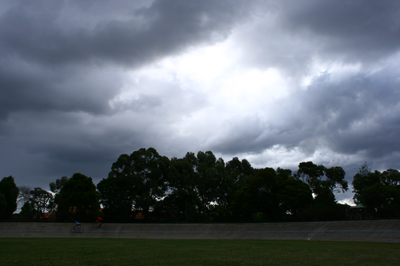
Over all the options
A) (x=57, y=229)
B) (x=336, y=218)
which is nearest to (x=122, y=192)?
(x=57, y=229)

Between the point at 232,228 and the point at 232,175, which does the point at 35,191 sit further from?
the point at 232,228

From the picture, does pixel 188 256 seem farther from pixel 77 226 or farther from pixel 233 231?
pixel 77 226

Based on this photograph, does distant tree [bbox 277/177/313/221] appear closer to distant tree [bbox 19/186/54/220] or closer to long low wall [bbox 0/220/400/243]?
long low wall [bbox 0/220/400/243]

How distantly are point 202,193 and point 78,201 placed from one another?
24445mm

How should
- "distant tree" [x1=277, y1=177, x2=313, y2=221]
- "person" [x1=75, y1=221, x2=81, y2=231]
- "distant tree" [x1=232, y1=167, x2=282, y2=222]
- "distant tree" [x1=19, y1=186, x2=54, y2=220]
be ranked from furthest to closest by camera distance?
"distant tree" [x1=19, y1=186, x2=54, y2=220] < "distant tree" [x1=232, y1=167, x2=282, y2=222] < "distant tree" [x1=277, y1=177, x2=313, y2=221] < "person" [x1=75, y1=221, x2=81, y2=231]

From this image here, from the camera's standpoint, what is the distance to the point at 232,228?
36.9 m

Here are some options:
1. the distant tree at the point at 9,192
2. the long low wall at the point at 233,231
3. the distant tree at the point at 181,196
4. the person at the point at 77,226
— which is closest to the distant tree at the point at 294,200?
the long low wall at the point at 233,231

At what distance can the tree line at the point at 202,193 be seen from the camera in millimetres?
44844

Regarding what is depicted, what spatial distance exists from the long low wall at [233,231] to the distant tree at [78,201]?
560 centimetres

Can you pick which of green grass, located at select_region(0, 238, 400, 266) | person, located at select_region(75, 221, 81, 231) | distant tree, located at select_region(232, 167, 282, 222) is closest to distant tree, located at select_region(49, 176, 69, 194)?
person, located at select_region(75, 221, 81, 231)

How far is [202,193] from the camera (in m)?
58.4

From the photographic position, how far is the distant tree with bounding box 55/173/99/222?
4681 centimetres

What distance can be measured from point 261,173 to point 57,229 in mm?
33231

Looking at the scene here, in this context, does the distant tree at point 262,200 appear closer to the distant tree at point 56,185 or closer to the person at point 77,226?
the person at point 77,226
